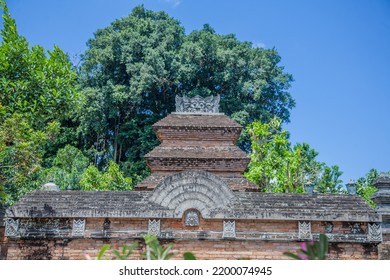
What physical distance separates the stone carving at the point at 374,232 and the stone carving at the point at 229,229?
2.83 metres

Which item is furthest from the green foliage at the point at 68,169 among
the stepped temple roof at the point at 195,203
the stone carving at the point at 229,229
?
the stone carving at the point at 229,229

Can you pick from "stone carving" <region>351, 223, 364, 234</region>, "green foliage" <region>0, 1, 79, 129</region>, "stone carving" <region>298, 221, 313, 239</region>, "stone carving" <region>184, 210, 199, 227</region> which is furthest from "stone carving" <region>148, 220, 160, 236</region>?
"stone carving" <region>351, 223, 364, 234</region>

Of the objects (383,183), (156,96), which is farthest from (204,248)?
(156,96)

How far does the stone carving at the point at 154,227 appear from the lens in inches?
351

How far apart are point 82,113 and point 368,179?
59.1 feet

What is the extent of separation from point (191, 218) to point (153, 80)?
58.1ft

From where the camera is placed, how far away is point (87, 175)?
63.9ft

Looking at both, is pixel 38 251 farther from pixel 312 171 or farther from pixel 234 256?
pixel 312 171

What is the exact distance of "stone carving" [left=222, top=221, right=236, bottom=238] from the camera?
8.90m

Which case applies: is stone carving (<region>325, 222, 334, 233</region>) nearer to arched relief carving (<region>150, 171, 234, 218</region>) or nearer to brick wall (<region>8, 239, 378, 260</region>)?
brick wall (<region>8, 239, 378, 260</region>)

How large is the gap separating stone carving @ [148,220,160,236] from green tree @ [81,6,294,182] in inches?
632

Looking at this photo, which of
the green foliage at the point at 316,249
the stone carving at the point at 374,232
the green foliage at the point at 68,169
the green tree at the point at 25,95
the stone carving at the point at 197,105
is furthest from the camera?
the green foliage at the point at 68,169

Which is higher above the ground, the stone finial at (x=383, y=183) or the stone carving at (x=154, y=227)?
the stone finial at (x=383, y=183)

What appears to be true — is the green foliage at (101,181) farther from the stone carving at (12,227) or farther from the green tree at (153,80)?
the stone carving at (12,227)
